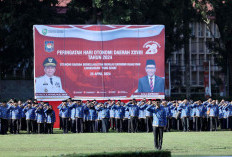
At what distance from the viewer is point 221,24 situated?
49281mm

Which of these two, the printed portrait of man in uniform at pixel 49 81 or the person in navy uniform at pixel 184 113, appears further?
the printed portrait of man in uniform at pixel 49 81

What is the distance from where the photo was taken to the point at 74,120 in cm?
3144

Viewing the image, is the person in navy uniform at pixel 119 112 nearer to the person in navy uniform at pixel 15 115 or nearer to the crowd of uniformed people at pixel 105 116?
the crowd of uniformed people at pixel 105 116

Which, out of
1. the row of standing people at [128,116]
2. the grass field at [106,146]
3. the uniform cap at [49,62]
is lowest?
the grass field at [106,146]

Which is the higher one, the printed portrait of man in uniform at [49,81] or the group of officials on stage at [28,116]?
the printed portrait of man in uniform at [49,81]

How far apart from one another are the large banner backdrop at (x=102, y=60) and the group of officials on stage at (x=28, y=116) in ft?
9.25

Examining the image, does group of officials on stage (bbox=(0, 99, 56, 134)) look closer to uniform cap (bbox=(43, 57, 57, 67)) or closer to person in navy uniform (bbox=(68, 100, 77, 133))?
person in navy uniform (bbox=(68, 100, 77, 133))

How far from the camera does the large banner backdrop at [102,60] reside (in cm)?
3334

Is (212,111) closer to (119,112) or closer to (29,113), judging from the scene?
(119,112)

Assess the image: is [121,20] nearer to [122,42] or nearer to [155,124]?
[122,42]

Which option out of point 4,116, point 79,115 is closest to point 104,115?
point 79,115

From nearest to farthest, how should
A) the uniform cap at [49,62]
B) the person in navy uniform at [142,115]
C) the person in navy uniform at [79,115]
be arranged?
1. the person in navy uniform at [142,115]
2. the person in navy uniform at [79,115]
3. the uniform cap at [49,62]

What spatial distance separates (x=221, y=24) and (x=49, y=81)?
21.0 metres

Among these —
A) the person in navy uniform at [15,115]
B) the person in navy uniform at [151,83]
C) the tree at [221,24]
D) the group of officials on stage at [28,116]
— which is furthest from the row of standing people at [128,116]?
the tree at [221,24]
